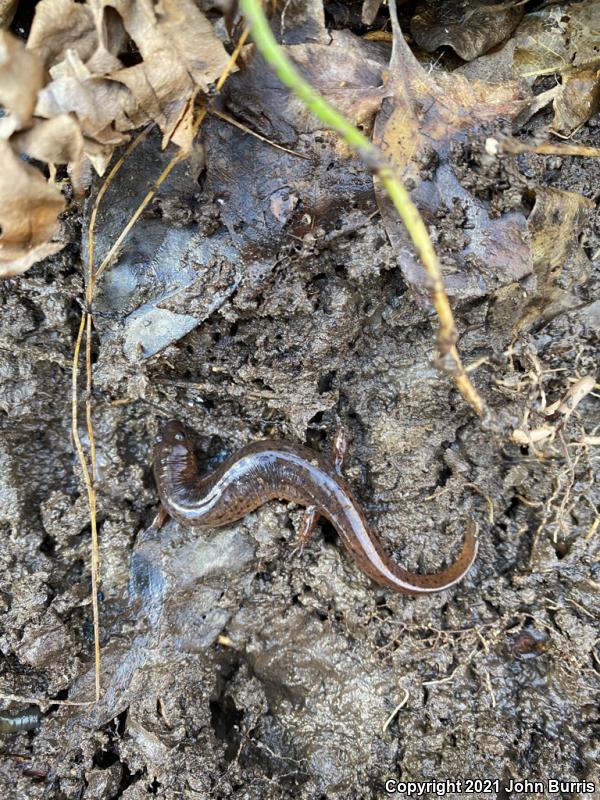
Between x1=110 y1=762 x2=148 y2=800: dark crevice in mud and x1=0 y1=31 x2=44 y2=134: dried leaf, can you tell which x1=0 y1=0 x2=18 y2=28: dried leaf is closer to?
x1=0 y1=31 x2=44 y2=134: dried leaf

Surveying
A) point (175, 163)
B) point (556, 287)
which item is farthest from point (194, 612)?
point (556, 287)

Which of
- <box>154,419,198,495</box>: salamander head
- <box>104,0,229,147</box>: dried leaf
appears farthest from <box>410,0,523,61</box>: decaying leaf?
<box>154,419,198,495</box>: salamander head

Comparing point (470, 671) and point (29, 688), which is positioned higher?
point (29, 688)

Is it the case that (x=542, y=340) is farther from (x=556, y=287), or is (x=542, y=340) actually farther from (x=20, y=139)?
(x=20, y=139)

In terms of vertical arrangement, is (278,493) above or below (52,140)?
below

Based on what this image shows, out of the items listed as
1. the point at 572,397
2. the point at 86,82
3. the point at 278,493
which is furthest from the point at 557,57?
the point at 278,493

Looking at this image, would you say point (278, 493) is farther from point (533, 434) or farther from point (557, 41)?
point (557, 41)
